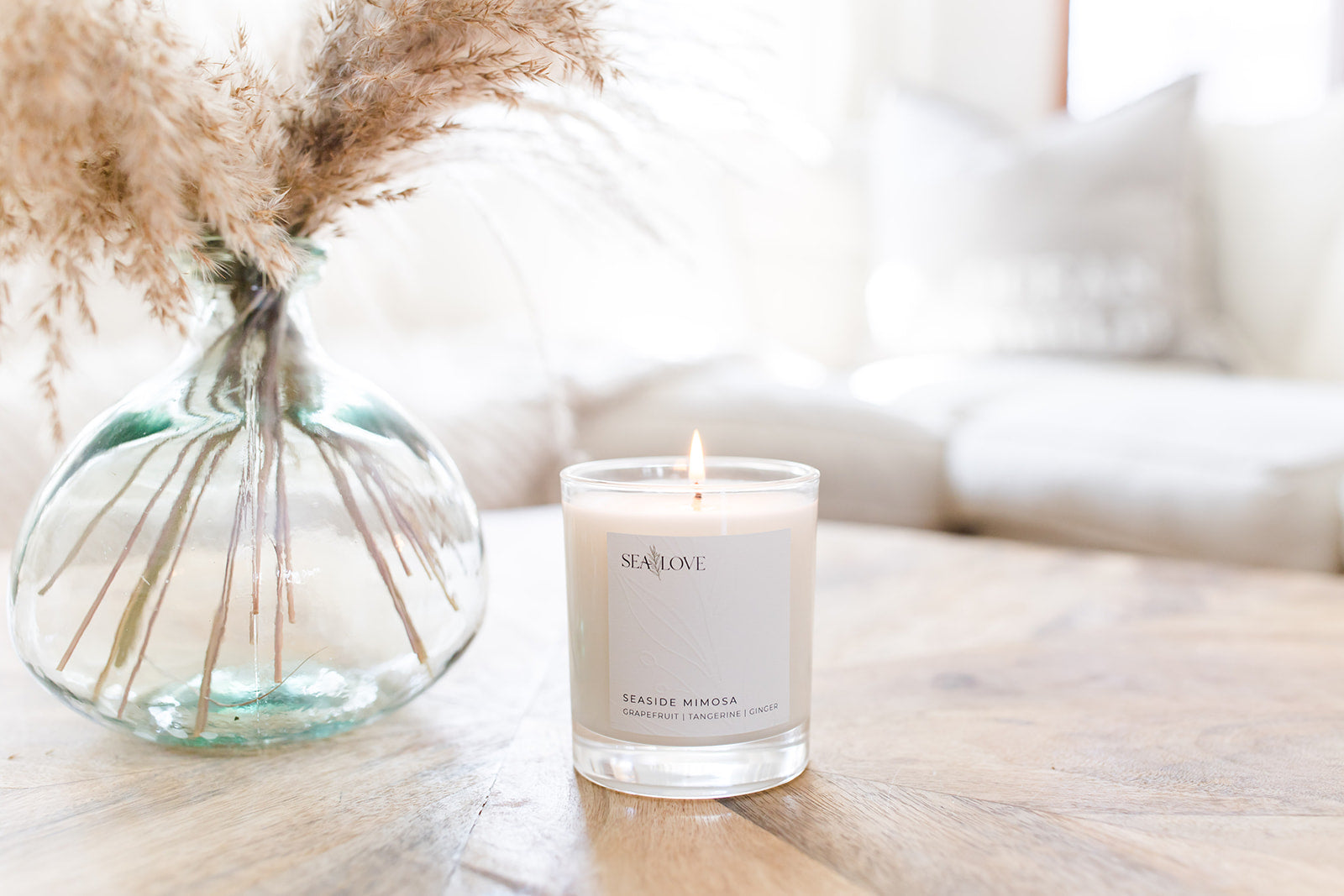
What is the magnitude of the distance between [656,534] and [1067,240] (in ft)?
5.06

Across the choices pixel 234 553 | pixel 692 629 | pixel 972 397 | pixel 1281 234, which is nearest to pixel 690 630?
pixel 692 629

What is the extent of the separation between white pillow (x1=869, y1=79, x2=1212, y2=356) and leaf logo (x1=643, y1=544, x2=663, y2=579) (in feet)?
4.98

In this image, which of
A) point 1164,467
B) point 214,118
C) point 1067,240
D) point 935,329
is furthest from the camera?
point 935,329

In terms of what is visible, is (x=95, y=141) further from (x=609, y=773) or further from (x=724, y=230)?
(x=724, y=230)

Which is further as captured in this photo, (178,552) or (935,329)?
(935,329)

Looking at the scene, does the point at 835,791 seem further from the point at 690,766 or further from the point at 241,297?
the point at 241,297

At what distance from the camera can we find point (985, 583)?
0.78m

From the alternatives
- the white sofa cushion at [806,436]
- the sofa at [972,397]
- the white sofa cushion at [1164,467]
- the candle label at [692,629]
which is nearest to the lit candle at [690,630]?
the candle label at [692,629]

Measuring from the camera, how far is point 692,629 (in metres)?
0.40

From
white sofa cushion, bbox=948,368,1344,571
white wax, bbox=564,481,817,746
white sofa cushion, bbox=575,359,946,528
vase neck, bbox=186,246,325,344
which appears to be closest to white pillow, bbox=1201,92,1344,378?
white sofa cushion, bbox=948,368,1344,571

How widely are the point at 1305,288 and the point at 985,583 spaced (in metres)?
1.34

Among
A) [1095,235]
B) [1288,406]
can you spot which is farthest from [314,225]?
[1095,235]

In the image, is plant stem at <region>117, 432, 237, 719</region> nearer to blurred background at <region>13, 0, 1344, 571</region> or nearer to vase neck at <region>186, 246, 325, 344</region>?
vase neck at <region>186, 246, 325, 344</region>

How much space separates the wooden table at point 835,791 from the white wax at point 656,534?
0.03 m
